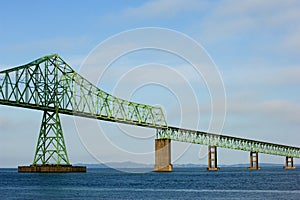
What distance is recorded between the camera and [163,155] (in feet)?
476

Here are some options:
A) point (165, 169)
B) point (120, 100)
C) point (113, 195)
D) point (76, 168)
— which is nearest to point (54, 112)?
point (76, 168)

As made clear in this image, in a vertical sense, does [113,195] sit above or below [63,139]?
below

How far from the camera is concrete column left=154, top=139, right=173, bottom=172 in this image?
474ft

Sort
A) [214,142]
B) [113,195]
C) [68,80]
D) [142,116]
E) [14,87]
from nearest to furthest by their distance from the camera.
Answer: [113,195]
[14,87]
[68,80]
[142,116]
[214,142]

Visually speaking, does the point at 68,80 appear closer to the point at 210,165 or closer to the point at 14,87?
the point at 14,87

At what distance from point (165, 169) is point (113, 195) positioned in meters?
85.6

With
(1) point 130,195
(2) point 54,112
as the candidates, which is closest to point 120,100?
(2) point 54,112

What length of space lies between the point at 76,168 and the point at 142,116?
34.8m

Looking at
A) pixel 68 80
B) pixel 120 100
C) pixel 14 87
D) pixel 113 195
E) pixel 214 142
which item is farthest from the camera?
pixel 214 142

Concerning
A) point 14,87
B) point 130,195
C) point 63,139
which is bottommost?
point 130,195

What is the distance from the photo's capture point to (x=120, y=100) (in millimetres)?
144375

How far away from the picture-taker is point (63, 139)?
387ft

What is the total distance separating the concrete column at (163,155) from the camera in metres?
144

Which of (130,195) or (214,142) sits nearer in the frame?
(130,195)
